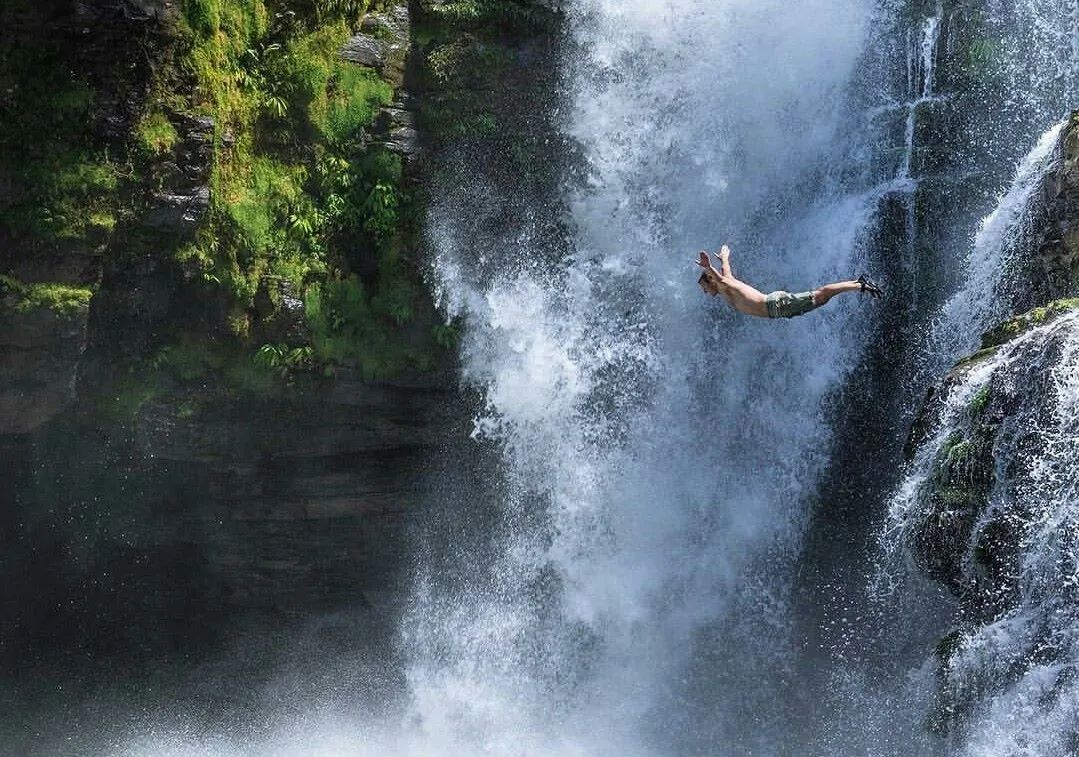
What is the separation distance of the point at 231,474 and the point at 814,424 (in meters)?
6.72

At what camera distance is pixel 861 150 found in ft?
45.0

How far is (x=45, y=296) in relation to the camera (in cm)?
1241

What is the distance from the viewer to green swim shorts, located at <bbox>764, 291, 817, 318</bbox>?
10.6 meters

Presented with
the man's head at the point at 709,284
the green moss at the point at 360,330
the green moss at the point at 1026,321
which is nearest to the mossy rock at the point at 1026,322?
the green moss at the point at 1026,321

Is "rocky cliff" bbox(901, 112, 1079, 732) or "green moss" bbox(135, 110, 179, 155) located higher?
"green moss" bbox(135, 110, 179, 155)

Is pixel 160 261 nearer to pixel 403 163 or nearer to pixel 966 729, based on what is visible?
pixel 403 163

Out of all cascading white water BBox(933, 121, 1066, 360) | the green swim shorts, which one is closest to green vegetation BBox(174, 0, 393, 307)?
the green swim shorts

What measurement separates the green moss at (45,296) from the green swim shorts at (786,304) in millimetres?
6990

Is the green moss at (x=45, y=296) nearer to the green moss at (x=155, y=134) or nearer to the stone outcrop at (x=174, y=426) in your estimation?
the stone outcrop at (x=174, y=426)

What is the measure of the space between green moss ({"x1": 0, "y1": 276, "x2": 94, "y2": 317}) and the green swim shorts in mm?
6990

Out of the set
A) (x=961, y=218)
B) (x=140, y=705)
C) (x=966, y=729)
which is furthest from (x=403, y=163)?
(x=966, y=729)

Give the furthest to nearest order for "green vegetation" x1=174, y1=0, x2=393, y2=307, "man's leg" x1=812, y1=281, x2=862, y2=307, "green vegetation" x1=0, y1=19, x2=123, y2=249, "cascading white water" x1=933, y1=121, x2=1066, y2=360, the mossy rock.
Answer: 1. "green vegetation" x1=174, y1=0, x2=393, y2=307
2. "green vegetation" x1=0, y1=19, x2=123, y2=249
3. "cascading white water" x1=933, y1=121, x2=1066, y2=360
4. "man's leg" x1=812, y1=281, x2=862, y2=307
5. the mossy rock

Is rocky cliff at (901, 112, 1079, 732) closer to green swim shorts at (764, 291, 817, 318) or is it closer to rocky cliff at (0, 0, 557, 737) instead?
green swim shorts at (764, 291, 817, 318)

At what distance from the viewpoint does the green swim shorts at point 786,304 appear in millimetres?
10586
